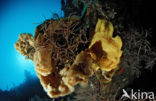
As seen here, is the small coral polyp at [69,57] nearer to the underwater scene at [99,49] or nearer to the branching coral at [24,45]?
the underwater scene at [99,49]

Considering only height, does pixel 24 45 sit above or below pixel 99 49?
above

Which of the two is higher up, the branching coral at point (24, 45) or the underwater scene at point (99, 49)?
the branching coral at point (24, 45)

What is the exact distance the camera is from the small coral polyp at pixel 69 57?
1684mm

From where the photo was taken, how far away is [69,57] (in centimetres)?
208

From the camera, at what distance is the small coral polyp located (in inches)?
66.3

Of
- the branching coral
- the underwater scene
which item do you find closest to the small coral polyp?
the underwater scene

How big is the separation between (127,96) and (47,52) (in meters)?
2.78

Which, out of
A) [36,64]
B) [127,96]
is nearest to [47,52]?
[36,64]

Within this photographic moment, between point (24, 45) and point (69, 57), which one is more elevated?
point (24, 45)

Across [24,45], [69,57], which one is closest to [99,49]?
[69,57]

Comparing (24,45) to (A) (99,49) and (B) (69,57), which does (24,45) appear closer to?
(B) (69,57)

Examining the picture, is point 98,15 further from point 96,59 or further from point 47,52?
point 47,52

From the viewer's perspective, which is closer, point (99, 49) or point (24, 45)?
point (99, 49)

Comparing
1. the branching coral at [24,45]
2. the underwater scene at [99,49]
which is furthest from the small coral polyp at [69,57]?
the branching coral at [24,45]
